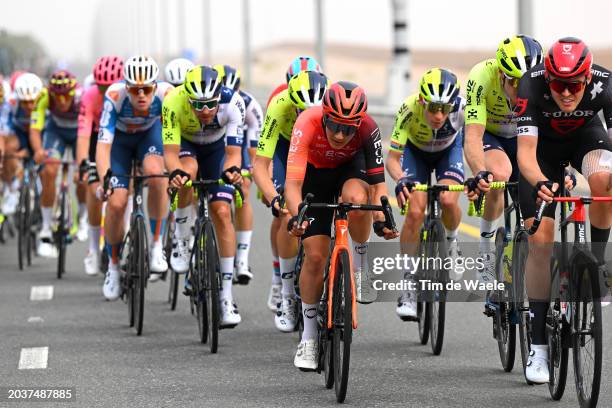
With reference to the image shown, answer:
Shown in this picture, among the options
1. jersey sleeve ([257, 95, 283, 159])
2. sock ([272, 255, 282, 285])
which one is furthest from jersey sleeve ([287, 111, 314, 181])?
sock ([272, 255, 282, 285])

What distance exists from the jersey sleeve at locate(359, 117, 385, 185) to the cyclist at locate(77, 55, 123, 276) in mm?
4466

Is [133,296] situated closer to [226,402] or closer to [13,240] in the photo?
[226,402]

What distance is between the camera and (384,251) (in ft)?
32.1

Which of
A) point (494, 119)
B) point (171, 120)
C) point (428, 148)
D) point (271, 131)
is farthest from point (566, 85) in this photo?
point (171, 120)

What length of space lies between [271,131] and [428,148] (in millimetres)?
1388

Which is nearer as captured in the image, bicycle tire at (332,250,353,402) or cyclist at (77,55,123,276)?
bicycle tire at (332,250,353,402)

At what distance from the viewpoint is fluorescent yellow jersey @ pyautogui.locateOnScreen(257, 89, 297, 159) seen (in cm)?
920

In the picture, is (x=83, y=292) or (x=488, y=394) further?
(x=83, y=292)

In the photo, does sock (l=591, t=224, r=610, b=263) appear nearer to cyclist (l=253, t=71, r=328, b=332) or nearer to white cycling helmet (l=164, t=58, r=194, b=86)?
cyclist (l=253, t=71, r=328, b=332)

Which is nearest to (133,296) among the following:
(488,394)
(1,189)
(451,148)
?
(451,148)

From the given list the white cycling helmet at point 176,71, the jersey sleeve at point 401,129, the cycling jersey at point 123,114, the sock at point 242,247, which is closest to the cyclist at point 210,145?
the sock at point 242,247

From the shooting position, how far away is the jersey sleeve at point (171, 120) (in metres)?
10.1

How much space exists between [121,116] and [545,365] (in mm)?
5216

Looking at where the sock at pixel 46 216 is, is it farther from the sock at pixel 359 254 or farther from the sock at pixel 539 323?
the sock at pixel 539 323
